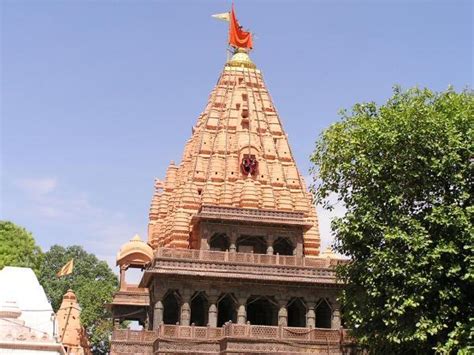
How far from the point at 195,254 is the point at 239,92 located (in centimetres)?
1679

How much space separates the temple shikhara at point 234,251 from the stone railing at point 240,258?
6cm

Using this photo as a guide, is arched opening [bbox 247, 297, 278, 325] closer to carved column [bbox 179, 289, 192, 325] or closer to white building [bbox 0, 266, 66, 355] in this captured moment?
carved column [bbox 179, 289, 192, 325]

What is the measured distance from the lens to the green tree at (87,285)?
57.2 m

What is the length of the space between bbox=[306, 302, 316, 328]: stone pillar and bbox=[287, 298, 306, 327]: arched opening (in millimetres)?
1450

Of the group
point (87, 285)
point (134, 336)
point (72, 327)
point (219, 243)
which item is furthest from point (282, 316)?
point (87, 285)

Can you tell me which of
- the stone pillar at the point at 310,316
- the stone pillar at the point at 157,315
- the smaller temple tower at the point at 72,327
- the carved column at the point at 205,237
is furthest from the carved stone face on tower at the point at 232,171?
the smaller temple tower at the point at 72,327

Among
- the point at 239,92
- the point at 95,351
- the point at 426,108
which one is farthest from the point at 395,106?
the point at 95,351

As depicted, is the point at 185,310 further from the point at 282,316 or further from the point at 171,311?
the point at 171,311

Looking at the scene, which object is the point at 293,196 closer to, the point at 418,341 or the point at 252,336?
the point at 252,336

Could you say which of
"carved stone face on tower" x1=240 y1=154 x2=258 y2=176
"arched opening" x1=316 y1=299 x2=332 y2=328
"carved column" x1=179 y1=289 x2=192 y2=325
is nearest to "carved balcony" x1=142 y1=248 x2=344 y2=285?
"carved column" x1=179 y1=289 x2=192 y2=325

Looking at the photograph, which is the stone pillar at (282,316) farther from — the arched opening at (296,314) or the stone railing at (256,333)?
the stone railing at (256,333)

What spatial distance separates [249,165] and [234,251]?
316 inches

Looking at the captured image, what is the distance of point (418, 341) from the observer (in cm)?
2261

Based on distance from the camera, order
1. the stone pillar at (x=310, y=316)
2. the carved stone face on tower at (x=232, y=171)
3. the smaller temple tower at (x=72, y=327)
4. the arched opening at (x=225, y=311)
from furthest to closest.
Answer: the smaller temple tower at (x=72, y=327) → the carved stone face on tower at (x=232, y=171) → the arched opening at (x=225, y=311) → the stone pillar at (x=310, y=316)
